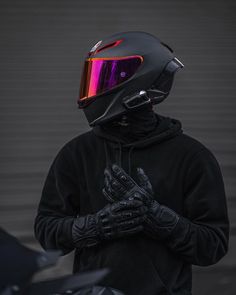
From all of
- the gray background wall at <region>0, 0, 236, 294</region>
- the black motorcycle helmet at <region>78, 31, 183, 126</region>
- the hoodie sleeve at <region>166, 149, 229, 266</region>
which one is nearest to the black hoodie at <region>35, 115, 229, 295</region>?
the hoodie sleeve at <region>166, 149, 229, 266</region>

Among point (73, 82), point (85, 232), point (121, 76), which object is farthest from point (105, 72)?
point (73, 82)

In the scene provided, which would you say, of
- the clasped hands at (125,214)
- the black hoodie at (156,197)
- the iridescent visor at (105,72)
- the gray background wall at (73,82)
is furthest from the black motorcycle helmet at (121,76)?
the gray background wall at (73,82)

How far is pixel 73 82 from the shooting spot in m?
11.4

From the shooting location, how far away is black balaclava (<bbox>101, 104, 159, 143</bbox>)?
3031mm

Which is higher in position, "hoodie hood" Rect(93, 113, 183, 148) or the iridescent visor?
the iridescent visor

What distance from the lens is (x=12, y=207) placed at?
22.0 feet

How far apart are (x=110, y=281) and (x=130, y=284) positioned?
7 cm

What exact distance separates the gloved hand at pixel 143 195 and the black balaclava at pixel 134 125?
0.65ft

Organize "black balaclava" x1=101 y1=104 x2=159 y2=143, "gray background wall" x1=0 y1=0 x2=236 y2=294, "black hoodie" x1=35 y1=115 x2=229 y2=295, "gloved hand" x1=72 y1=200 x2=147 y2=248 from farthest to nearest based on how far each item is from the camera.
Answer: "gray background wall" x1=0 y1=0 x2=236 y2=294
"black balaclava" x1=101 y1=104 x2=159 y2=143
"black hoodie" x1=35 y1=115 x2=229 y2=295
"gloved hand" x1=72 y1=200 x2=147 y2=248

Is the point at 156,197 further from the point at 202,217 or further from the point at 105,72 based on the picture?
the point at 105,72

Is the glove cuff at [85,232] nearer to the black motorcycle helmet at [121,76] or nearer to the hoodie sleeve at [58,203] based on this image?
the hoodie sleeve at [58,203]

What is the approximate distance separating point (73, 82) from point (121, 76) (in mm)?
8435

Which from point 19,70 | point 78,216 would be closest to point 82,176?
point 78,216

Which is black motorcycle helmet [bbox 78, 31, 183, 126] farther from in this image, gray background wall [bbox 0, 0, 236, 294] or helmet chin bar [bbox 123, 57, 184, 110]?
gray background wall [bbox 0, 0, 236, 294]
